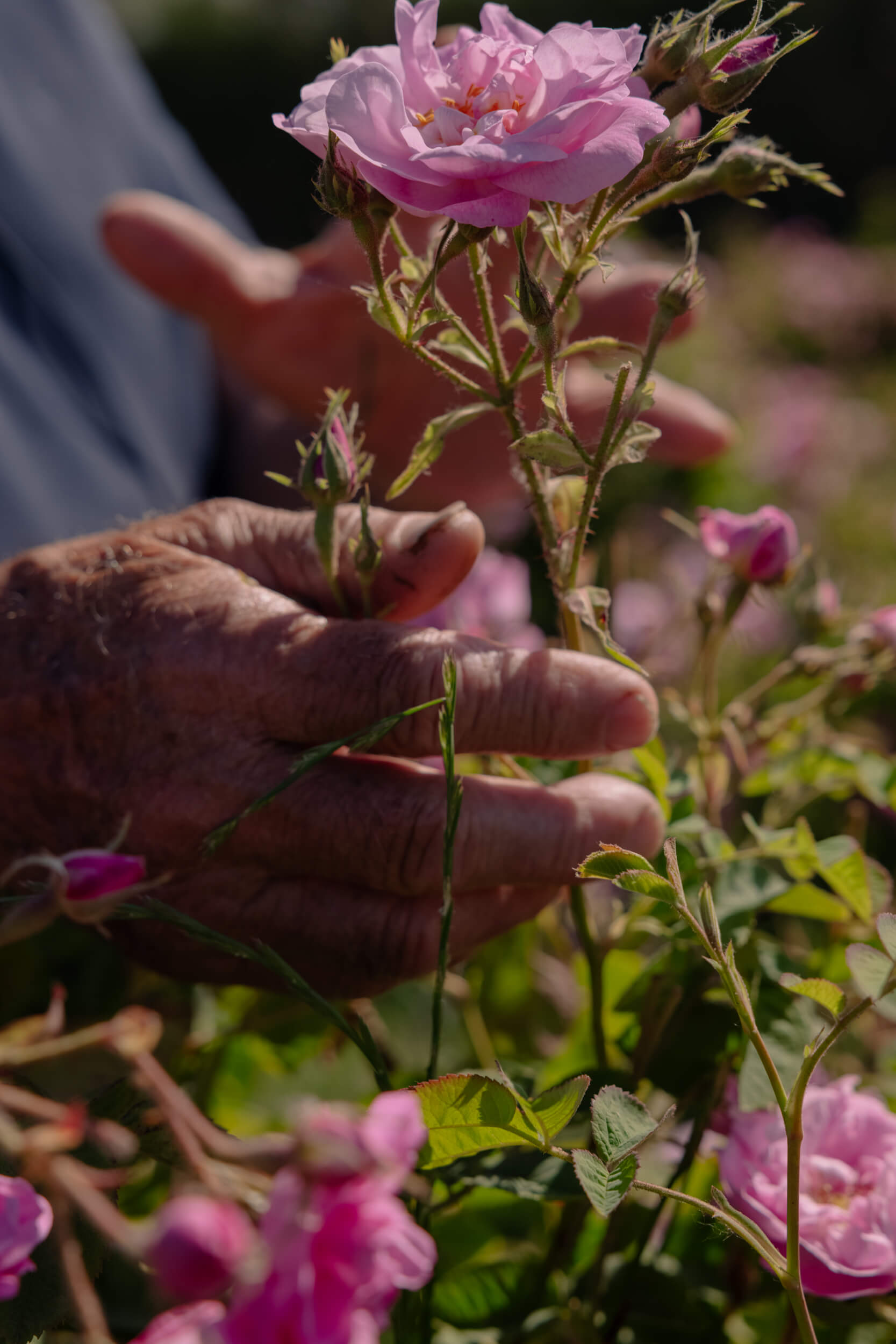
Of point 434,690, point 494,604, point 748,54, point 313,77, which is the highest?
point 748,54

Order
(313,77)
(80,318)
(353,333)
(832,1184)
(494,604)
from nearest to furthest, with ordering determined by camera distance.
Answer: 1. (832,1184)
2. (494,604)
3. (353,333)
4. (80,318)
5. (313,77)

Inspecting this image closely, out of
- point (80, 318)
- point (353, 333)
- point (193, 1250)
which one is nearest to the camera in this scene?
point (193, 1250)

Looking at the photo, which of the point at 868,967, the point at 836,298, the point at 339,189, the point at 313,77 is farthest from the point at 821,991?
the point at 313,77

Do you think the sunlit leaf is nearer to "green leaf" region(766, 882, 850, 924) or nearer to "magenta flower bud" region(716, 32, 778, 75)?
"green leaf" region(766, 882, 850, 924)

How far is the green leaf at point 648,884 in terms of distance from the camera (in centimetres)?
35

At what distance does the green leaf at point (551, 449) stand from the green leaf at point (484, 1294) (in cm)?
37

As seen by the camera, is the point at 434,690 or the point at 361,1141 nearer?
the point at 361,1141

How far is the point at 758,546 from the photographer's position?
55 centimetres

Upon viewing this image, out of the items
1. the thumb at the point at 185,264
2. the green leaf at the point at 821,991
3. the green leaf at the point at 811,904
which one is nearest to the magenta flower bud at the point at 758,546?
the green leaf at the point at 811,904

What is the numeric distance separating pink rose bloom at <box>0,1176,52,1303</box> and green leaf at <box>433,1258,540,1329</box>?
0.28m

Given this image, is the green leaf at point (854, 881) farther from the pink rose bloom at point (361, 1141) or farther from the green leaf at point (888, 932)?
the pink rose bloom at point (361, 1141)

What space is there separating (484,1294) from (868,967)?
0.26 metres

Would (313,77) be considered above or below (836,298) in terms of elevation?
above

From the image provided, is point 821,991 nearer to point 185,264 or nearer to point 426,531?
point 426,531
